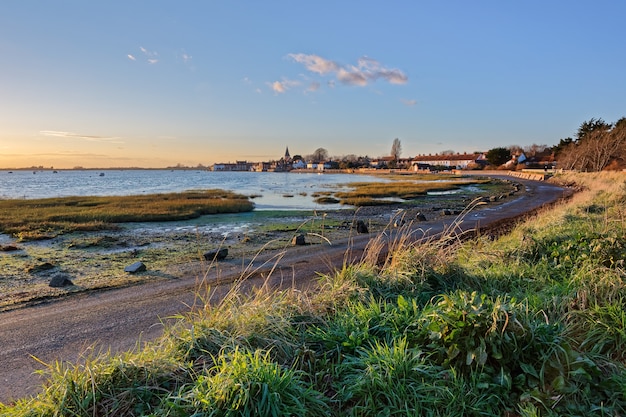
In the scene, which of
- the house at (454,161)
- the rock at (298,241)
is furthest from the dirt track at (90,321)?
the house at (454,161)

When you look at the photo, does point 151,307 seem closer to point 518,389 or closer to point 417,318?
point 417,318

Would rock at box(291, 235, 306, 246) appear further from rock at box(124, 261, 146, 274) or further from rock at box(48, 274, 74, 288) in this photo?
rock at box(48, 274, 74, 288)

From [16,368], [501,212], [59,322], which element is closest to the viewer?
[16,368]

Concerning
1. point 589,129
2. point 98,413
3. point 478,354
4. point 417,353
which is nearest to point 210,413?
point 98,413

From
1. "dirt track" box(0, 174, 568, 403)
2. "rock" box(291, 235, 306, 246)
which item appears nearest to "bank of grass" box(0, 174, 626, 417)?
"dirt track" box(0, 174, 568, 403)

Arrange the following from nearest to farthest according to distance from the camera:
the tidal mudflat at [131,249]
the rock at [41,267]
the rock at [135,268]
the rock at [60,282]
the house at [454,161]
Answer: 1. the rock at [60,282]
2. the tidal mudflat at [131,249]
3. the rock at [135,268]
4. the rock at [41,267]
5. the house at [454,161]

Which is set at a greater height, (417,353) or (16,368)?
(417,353)

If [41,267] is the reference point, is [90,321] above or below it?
above

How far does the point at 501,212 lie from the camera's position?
2259 cm

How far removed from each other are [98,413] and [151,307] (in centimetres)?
423

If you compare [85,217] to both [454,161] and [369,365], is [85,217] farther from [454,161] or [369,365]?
[454,161]

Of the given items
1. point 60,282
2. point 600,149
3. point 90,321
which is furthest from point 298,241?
point 600,149

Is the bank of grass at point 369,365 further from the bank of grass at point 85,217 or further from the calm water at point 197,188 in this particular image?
the calm water at point 197,188

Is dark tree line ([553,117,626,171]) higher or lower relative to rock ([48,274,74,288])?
higher
